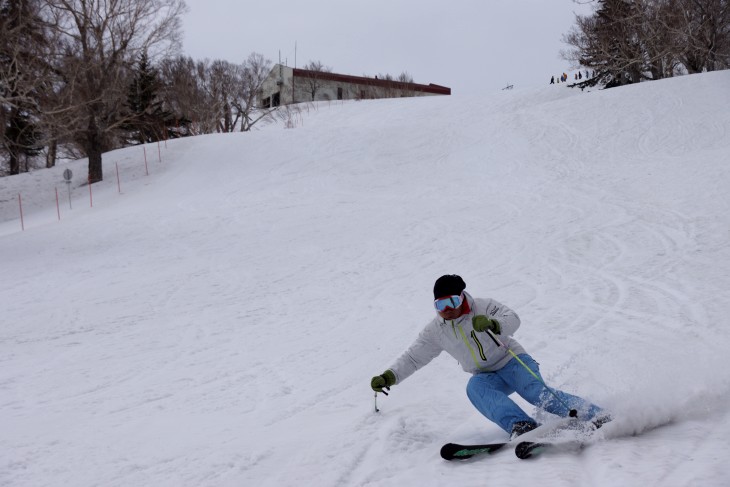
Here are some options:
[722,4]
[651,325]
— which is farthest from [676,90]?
[651,325]

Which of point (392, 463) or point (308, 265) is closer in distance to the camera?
point (392, 463)

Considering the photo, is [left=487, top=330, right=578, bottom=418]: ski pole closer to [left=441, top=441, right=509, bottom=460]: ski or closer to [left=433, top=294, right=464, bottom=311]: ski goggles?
[left=433, top=294, right=464, bottom=311]: ski goggles

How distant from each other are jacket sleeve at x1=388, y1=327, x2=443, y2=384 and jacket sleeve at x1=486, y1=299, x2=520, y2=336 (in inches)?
19.4

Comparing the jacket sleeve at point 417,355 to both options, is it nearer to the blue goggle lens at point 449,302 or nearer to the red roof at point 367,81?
the blue goggle lens at point 449,302

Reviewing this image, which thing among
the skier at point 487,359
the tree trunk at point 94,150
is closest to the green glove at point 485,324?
the skier at point 487,359

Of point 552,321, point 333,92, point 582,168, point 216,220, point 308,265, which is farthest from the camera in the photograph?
point 333,92

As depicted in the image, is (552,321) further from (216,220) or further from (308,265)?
(216,220)

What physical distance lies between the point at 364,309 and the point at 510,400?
4588 millimetres

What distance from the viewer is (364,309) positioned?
27.5 ft

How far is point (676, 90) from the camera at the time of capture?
938 inches

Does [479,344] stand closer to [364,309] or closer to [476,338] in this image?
[476,338]

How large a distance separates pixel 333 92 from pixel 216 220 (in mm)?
48422

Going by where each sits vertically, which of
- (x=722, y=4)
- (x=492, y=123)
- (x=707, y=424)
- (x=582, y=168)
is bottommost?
(x=707, y=424)

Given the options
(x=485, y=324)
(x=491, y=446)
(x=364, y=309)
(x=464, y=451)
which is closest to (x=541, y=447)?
(x=491, y=446)
